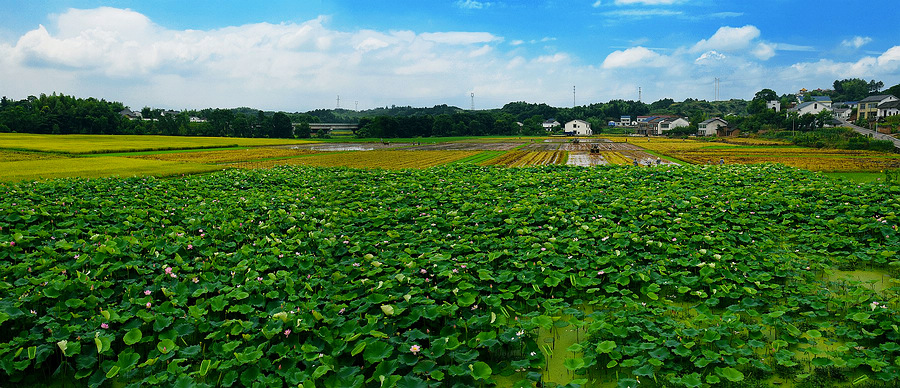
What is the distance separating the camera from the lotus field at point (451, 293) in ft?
16.6

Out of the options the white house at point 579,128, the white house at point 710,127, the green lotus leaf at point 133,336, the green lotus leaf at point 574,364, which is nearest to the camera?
the green lotus leaf at point 574,364

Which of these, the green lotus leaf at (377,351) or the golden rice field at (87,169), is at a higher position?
the golden rice field at (87,169)

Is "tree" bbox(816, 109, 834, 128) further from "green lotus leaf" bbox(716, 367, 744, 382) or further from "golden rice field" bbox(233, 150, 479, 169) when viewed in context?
"green lotus leaf" bbox(716, 367, 744, 382)

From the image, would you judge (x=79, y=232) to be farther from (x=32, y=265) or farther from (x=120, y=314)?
(x=120, y=314)

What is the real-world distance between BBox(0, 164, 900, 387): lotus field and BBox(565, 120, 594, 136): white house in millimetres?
101534

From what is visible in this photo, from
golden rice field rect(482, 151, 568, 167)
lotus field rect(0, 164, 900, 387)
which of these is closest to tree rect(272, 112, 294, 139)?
golden rice field rect(482, 151, 568, 167)

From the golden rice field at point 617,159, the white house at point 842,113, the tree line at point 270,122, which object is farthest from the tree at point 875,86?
the golden rice field at point 617,159

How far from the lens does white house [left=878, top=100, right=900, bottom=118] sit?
77.2 metres

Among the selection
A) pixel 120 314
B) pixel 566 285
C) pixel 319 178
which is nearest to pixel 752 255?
pixel 566 285

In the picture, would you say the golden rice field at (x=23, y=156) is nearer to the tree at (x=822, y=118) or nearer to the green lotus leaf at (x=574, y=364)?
the green lotus leaf at (x=574, y=364)

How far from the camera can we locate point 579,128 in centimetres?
11144

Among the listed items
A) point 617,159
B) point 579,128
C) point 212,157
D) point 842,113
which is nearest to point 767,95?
point 842,113

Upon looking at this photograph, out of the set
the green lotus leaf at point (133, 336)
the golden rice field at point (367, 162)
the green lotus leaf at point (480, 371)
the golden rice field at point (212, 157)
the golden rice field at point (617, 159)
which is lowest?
the green lotus leaf at point (480, 371)

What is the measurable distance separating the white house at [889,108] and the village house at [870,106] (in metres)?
2.29
